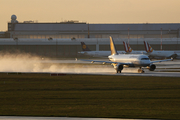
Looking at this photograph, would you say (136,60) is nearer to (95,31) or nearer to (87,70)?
(87,70)

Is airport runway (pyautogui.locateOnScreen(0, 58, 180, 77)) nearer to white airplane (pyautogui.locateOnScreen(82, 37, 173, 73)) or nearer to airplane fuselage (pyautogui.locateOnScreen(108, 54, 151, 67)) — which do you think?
white airplane (pyautogui.locateOnScreen(82, 37, 173, 73))

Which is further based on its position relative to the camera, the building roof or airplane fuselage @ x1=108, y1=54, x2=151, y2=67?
the building roof

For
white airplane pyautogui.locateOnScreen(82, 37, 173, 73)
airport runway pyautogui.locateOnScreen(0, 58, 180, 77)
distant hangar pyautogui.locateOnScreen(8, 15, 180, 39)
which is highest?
distant hangar pyautogui.locateOnScreen(8, 15, 180, 39)

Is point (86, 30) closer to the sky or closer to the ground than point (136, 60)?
closer to the sky

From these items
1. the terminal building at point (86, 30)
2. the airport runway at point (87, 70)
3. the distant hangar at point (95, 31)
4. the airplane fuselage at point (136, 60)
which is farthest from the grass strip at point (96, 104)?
the distant hangar at point (95, 31)

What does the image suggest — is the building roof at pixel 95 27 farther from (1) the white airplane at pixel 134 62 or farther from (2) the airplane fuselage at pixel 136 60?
(1) the white airplane at pixel 134 62

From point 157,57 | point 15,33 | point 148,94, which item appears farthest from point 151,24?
point 148,94

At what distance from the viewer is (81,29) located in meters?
177

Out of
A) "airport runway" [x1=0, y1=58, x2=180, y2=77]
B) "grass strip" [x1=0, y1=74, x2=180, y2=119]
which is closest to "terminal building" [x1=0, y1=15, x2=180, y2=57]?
"airport runway" [x1=0, y1=58, x2=180, y2=77]

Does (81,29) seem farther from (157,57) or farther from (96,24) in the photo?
(157,57)

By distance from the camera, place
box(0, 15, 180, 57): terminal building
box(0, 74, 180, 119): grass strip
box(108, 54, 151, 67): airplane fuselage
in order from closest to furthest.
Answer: box(0, 74, 180, 119): grass strip, box(108, 54, 151, 67): airplane fuselage, box(0, 15, 180, 57): terminal building

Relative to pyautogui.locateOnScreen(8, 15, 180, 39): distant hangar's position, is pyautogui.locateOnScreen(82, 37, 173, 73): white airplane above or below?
below

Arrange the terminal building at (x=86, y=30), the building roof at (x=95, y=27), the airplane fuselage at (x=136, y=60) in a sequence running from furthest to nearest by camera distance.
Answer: the building roof at (x=95, y=27), the terminal building at (x=86, y=30), the airplane fuselage at (x=136, y=60)

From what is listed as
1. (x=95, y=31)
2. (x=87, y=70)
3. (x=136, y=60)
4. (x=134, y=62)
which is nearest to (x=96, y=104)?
(x=136, y=60)
